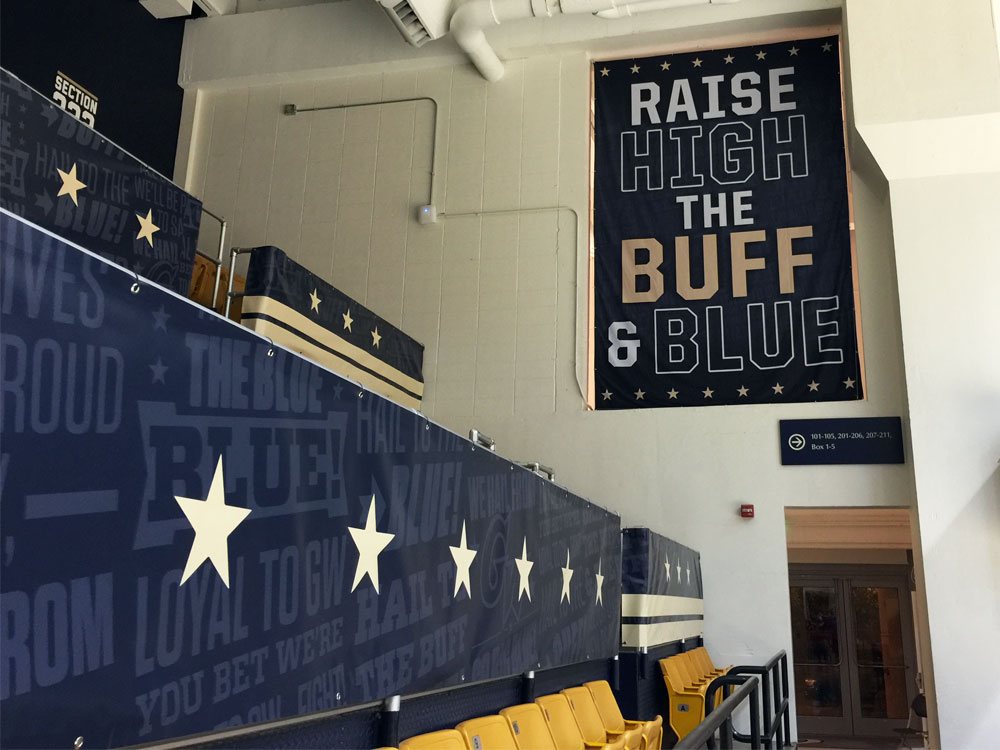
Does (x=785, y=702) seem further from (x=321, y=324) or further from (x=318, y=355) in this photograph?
(x=321, y=324)

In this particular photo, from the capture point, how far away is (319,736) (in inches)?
78.8

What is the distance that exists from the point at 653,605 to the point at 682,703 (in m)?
0.63

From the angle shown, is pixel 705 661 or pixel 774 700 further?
pixel 705 661

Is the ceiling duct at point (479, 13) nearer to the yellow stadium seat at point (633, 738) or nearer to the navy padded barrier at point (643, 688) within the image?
the navy padded barrier at point (643, 688)

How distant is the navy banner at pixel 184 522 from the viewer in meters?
1.18

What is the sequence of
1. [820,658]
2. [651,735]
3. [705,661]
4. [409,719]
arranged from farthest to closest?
[820,658], [705,661], [651,735], [409,719]

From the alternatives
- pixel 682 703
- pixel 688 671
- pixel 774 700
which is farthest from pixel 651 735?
pixel 774 700

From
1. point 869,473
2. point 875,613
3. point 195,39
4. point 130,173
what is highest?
point 195,39

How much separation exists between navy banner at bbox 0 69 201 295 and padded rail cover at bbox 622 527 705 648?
2.95 metres

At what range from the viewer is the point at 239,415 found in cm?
162

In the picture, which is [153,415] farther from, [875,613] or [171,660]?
[875,613]

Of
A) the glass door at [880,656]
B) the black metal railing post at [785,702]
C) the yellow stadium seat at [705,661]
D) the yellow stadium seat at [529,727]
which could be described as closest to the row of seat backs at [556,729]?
the yellow stadium seat at [529,727]

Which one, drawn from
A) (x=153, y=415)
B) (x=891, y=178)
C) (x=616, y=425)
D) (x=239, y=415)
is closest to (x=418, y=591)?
(x=239, y=415)

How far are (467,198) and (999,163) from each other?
4807mm
